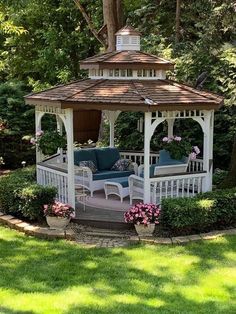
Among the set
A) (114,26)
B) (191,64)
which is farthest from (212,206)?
(114,26)

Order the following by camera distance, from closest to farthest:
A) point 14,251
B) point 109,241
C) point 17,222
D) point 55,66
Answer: point 14,251, point 109,241, point 17,222, point 55,66

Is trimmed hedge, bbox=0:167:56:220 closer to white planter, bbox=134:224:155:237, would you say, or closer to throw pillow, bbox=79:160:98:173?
throw pillow, bbox=79:160:98:173

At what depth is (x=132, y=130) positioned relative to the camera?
15648mm

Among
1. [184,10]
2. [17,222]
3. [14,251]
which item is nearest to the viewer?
[14,251]

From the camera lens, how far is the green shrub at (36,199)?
379 inches

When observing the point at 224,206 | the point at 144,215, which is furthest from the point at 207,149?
the point at 144,215

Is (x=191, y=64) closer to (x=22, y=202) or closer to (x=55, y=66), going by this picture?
(x=22, y=202)

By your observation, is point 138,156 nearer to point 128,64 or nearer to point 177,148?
point 177,148

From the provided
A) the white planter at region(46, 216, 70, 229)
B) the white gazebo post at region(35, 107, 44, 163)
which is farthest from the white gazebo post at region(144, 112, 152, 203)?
the white gazebo post at region(35, 107, 44, 163)

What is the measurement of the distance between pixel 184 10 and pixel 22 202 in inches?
454

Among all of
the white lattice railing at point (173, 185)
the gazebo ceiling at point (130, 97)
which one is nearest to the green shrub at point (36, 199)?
the gazebo ceiling at point (130, 97)

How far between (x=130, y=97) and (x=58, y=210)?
2.48 m

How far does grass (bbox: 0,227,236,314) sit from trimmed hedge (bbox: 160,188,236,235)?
0.49 m

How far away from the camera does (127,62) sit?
10.4m
